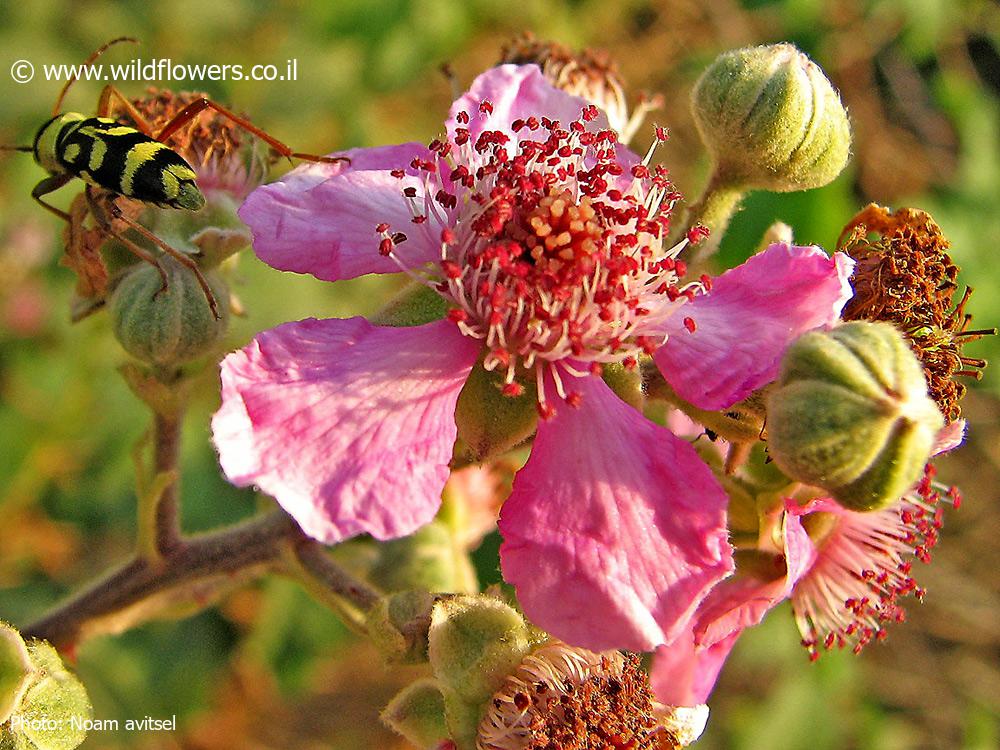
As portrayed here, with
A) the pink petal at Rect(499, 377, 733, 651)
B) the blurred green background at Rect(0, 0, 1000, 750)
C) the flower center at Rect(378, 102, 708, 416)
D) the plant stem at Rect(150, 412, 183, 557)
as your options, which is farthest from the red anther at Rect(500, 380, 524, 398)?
the blurred green background at Rect(0, 0, 1000, 750)

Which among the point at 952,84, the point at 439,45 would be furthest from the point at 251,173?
the point at 952,84

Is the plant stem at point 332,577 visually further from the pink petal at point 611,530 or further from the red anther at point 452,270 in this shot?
the red anther at point 452,270

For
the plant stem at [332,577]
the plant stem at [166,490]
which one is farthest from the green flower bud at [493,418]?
the plant stem at [166,490]

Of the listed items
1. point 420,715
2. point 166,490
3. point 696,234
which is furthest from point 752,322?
point 166,490

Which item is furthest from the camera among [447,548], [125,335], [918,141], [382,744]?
[918,141]

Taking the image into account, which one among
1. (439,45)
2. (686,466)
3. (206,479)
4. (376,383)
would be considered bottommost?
(206,479)

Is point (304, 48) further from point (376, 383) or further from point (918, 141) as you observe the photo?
point (918, 141)

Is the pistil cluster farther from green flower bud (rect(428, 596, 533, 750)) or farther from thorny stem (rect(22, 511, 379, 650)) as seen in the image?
thorny stem (rect(22, 511, 379, 650))
